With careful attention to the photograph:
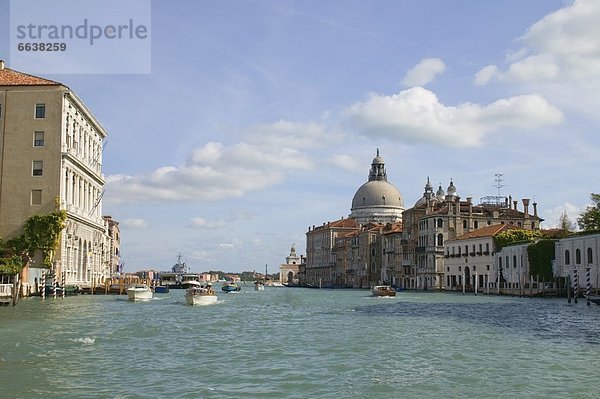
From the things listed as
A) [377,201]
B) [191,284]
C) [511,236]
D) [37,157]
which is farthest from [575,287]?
[377,201]

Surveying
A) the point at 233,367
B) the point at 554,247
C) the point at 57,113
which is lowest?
the point at 233,367

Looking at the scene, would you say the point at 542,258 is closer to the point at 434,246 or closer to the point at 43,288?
the point at 434,246

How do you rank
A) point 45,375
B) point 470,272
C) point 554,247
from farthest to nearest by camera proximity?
point 470,272
point 554,247
point 45,375

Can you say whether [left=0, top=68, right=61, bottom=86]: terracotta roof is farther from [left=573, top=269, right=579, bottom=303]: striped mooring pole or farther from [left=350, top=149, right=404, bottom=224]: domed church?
[left=350, top=149, right=404, bottom=224]: domed church

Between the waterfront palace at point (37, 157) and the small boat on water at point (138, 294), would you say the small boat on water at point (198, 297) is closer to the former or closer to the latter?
the small boat on water at point (138, 294)

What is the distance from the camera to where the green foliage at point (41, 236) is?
43875 mm

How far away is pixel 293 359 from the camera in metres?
16.4

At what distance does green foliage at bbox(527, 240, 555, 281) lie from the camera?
58.3m

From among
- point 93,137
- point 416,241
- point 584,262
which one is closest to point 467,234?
point 416,241

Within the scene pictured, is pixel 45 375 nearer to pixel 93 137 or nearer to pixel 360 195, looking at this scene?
pixel 93 137

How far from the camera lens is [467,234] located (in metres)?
76.9

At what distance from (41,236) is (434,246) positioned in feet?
161

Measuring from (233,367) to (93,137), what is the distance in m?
47.3

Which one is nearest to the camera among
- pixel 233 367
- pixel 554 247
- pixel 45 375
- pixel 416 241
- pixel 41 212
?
pixel 45 375
